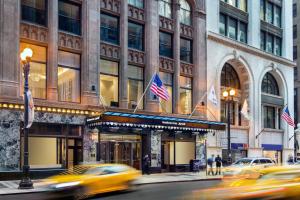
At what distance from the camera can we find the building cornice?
45938 mm

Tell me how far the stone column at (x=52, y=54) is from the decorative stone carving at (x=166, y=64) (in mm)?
10688

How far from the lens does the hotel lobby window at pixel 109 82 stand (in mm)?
35844

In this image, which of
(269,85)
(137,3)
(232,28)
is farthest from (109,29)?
(269,85)

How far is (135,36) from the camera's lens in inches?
1526

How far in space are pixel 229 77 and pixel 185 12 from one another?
9.76 metres

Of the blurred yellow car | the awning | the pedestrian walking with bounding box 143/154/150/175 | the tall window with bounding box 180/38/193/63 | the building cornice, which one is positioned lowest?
the pedestrian walking with bounding box 143/154/150/175

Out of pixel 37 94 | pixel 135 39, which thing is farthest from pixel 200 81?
pixel 37 94

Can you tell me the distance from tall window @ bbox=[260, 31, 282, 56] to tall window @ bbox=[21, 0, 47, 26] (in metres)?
28.6

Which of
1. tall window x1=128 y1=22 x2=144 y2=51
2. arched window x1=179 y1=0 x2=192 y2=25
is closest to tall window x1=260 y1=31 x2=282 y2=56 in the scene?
arched window x1=179 y1=0 x2=192 y2=25

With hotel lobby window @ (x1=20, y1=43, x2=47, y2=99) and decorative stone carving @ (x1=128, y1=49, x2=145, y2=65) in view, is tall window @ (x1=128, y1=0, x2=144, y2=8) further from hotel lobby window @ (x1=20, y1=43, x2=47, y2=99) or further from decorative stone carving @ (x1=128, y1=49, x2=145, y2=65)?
hotel lobby window @ (x1=20, y1=43, x2=47, y2=99)

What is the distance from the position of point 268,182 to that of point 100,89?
22.9 metres

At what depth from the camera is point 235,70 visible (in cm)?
5062

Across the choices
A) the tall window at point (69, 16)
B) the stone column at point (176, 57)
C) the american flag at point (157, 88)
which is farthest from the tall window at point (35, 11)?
the stone column at point (176, 57)

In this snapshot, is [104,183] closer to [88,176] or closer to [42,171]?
[88,176]
